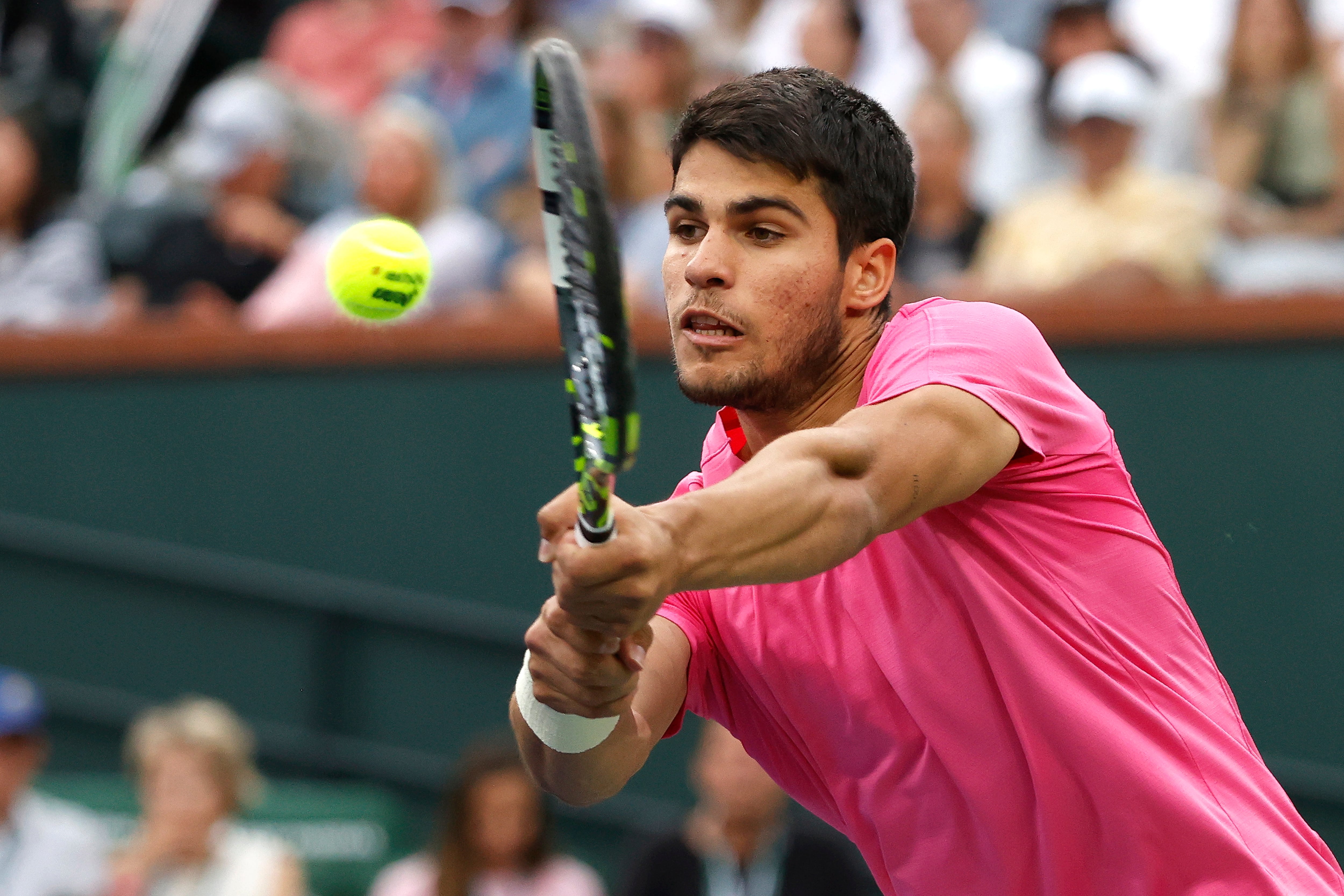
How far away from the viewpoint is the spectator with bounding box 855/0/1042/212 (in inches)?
292

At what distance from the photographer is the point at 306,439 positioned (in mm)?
8039

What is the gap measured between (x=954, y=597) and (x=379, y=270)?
3.81ft

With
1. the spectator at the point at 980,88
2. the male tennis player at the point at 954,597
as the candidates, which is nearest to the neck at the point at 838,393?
the male tennis player at the point at 954,597

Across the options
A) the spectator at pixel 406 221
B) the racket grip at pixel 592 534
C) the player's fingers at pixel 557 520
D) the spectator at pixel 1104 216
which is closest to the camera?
the racket grip at pixel 592 534

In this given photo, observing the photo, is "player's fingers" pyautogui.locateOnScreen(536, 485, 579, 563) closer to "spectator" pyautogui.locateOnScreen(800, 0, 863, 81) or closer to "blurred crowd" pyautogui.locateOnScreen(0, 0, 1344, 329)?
"blurred crowd" pyautogui.locateOnScreen(0, 0, 1344, 329)

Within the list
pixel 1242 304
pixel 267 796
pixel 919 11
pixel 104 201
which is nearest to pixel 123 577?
pixel 267 796

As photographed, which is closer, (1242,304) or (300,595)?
(1242,304)

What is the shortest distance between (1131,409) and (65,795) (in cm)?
447

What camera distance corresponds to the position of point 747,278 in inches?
111

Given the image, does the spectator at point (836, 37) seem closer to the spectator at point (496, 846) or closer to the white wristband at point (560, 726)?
the spectator at point (496, 846)

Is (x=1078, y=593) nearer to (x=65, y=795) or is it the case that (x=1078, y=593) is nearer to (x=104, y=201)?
(x=65, y=795)

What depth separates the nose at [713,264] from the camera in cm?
281

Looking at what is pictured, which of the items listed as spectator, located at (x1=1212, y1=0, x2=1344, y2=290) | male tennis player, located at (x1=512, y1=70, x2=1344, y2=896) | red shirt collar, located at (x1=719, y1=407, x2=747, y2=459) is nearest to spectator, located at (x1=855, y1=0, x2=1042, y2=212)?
spectator, located at (x1=1212, y1=0, x2=1344, y2=290)

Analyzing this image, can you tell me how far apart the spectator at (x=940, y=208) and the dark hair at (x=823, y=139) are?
4069mm
